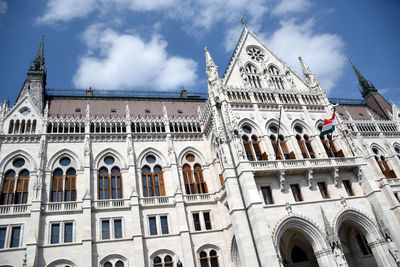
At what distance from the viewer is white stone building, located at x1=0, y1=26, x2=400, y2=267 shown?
25.6 meters

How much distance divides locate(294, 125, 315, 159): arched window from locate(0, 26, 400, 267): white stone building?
105 mm

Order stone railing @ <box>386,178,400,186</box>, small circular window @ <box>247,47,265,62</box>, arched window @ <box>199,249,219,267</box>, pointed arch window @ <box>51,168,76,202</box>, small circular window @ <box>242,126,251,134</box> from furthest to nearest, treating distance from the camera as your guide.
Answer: small circular window @ <box>247,47,265,62</box> < stone railing @ <box>386,178,400,186</box> < small circular window @ <box>242,126,251,134</box> < pointed arch window @ <box>51,168,76,202</box> < arched window @ <box>199,249,219,267</box>

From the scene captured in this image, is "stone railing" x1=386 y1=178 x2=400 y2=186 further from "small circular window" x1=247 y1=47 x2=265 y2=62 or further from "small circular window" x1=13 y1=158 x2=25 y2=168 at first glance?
"small circular window" x1=13 y1=158 x2=25 y2=168

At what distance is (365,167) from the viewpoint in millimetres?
29766

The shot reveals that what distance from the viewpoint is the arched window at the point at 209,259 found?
90.7ft

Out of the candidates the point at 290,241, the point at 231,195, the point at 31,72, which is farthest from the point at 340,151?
the point at 31,72

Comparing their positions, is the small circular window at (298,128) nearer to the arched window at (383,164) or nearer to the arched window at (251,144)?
the arched window at (251,144)

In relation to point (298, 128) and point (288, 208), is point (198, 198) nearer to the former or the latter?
point (288, 208)

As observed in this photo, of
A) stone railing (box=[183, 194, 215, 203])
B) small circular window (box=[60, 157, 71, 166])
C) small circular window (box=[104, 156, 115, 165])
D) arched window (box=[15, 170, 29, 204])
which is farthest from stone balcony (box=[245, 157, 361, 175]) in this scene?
arched window (box=[15, 170, 29, 204])

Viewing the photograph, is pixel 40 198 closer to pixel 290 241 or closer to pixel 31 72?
pixel 31 72

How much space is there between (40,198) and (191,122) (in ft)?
55.5

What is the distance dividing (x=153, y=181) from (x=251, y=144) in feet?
34.2

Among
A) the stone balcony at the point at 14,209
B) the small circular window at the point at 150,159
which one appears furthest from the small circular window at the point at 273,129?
the stone balcony at the point at 14,209

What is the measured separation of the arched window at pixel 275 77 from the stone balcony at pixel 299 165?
410 inches
